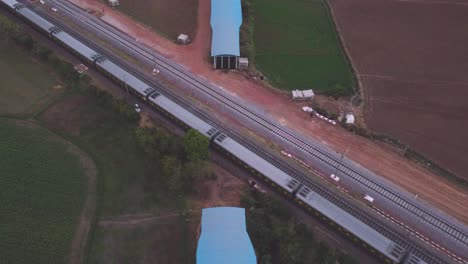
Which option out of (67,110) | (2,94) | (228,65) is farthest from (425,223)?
(2,94)

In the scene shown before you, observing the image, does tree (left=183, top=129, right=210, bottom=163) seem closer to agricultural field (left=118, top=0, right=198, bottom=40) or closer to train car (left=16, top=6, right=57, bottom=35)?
agricultural field (left=118, top=0, right=198, bottom=40)

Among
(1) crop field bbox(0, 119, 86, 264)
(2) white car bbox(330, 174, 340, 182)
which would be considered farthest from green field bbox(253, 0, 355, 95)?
(1) crop field bbox(0, 119, 86, 264)

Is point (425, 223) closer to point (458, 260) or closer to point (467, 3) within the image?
point (458, 260)

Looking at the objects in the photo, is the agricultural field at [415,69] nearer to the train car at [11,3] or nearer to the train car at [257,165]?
the train car at [257,165]

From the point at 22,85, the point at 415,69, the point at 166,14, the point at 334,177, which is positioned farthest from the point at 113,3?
the point at 415,69

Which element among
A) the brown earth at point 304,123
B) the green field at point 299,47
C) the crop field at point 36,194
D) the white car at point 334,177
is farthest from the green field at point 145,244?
the green field at point 299,47

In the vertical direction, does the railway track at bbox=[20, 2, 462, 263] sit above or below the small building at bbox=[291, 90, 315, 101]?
below

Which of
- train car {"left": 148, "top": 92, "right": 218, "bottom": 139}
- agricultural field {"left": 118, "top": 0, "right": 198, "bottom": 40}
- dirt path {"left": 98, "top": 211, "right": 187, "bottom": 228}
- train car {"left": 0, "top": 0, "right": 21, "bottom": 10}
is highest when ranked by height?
train car {"left": 0, "top": 0, "right": 21, "bottom": 10}
